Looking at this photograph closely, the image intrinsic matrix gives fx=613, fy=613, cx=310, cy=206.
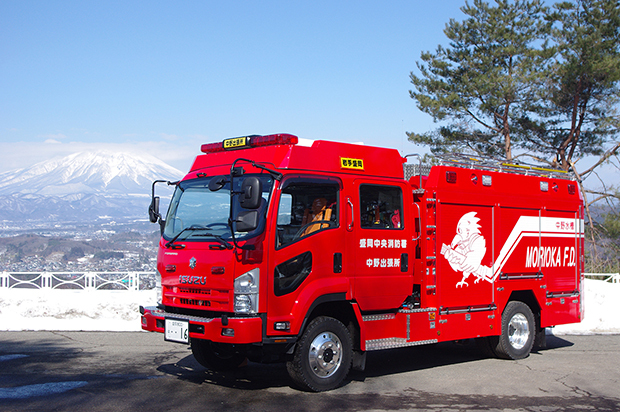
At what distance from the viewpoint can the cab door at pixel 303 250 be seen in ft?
22.9

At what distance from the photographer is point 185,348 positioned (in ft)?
35.2

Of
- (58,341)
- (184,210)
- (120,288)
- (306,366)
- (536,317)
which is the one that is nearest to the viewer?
(306,366)

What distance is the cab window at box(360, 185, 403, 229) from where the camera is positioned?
26.2 ft

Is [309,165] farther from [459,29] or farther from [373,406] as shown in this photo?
[459,29]

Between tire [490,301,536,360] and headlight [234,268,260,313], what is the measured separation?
4.91 meters

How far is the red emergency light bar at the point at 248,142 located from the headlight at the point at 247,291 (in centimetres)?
169

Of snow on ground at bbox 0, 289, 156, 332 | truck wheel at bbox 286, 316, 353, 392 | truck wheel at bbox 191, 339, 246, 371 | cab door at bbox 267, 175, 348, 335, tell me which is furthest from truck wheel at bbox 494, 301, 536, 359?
snow on ground at bbox 0, 289, 156, 332

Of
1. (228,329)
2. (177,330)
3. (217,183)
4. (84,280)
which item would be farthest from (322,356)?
(84,280)

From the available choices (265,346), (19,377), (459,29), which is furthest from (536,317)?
(459,29)

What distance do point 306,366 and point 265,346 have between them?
632 mm

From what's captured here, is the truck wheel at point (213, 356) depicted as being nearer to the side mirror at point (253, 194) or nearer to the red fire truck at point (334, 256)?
the red fire truck at point (334, 256)

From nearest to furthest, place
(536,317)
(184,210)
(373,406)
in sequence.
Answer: (373,406) → (184,210) → (536,317)

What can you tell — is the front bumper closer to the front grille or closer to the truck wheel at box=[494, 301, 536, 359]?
the front grille

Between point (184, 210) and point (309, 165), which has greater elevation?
point (309, 165)
